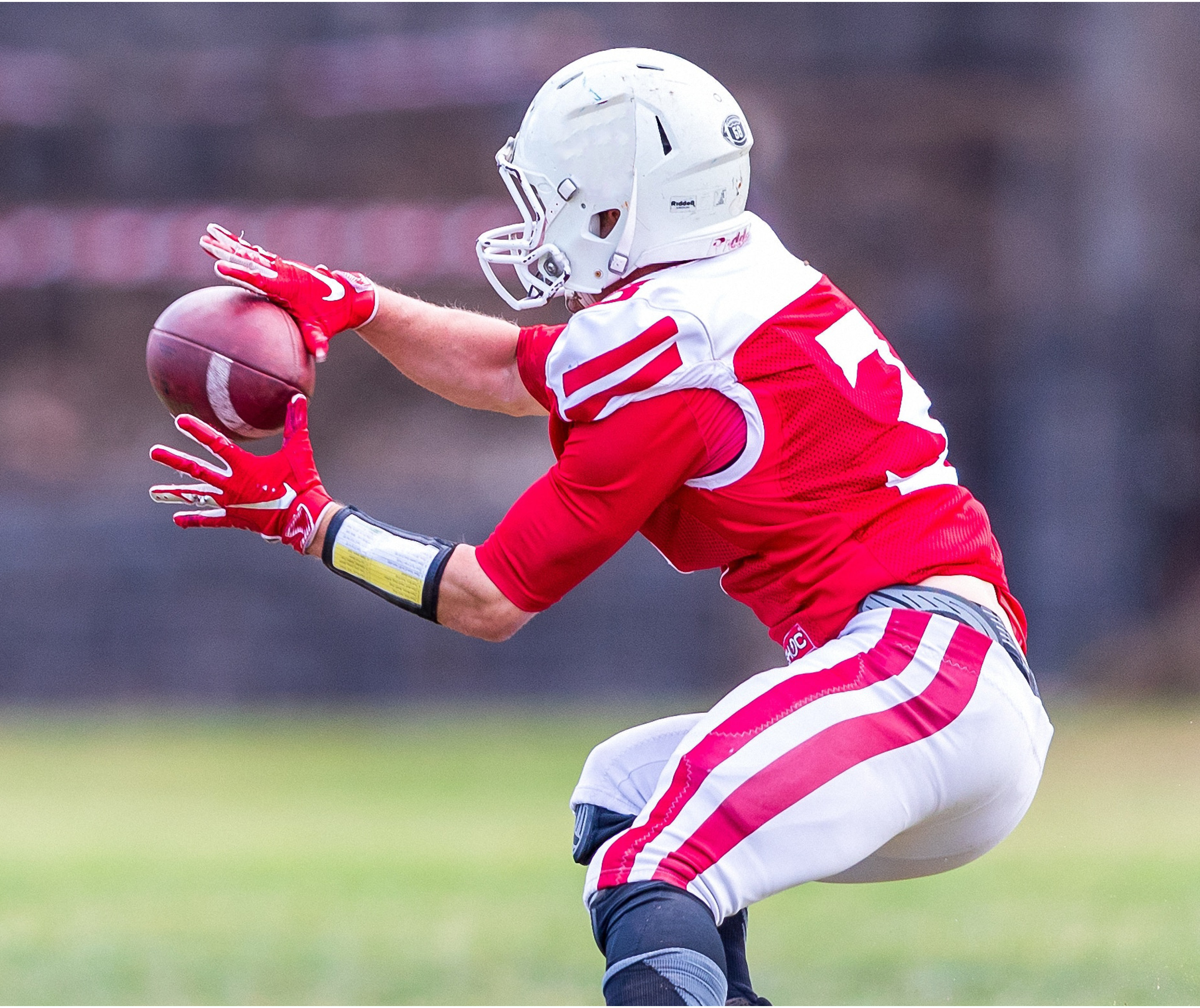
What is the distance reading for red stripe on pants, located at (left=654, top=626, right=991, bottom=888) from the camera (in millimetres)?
2568

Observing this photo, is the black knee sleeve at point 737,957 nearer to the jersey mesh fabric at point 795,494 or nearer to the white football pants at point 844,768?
the white football pants at point 844,768

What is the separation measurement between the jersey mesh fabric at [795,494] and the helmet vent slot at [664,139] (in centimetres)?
37

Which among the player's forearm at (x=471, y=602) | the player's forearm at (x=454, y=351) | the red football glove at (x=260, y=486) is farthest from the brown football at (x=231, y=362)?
the player's forearm at (x=471, y=602)

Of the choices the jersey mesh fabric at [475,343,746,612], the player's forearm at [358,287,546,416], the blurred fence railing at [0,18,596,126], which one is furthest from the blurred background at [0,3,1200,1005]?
the jersey mesh fabric at [475,343,746,612]

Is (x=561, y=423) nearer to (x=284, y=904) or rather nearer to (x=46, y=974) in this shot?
(x=46, y=974)

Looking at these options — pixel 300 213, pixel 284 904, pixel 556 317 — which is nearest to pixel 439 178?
pixel 300 213

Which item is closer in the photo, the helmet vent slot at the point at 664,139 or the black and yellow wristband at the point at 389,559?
the black and yellow wristband at the point at 389,559

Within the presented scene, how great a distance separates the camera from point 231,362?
3.19m

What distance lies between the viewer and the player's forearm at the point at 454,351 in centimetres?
359

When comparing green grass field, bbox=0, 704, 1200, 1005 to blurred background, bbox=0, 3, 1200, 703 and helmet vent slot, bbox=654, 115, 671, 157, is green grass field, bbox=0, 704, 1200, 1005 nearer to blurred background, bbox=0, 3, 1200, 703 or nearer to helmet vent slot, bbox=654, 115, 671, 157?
blurred background, bbox=0, 3, 1200, 703

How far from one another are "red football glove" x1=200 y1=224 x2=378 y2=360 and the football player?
0.04 ft

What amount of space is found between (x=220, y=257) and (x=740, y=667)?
8.11 meters

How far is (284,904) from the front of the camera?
604cm

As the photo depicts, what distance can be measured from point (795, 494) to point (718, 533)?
0.55ft
